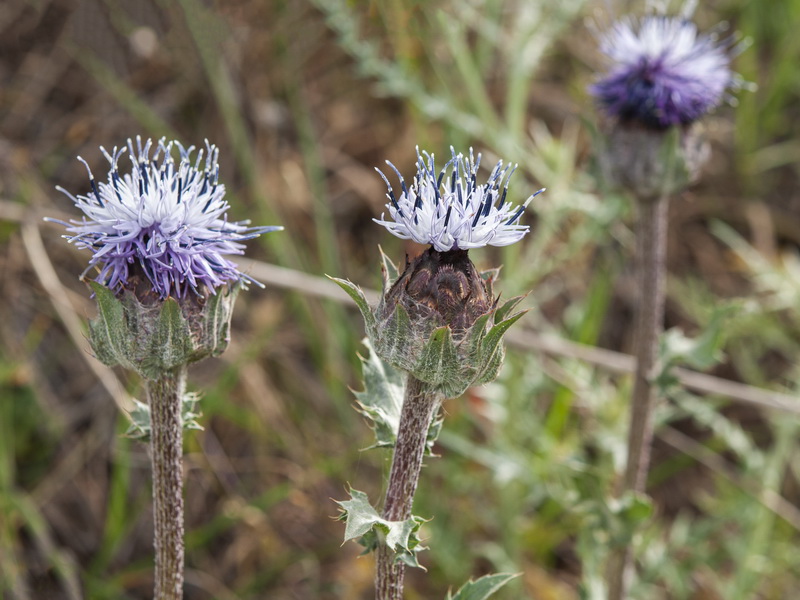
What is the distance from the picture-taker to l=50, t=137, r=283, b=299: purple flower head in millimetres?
2084

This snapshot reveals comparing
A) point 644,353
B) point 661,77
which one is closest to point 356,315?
point 644,353

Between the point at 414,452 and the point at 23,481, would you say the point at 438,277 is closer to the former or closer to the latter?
the point at 414,452

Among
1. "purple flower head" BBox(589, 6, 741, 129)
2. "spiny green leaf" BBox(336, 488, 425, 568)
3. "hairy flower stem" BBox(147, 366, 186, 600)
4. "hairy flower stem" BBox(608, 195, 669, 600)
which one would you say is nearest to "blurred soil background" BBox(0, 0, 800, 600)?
"hairy flower stem" BBox(608, 195, 669, 600)

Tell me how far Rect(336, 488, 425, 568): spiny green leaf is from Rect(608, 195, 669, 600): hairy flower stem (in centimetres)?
158

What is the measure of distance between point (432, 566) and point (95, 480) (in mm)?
1786

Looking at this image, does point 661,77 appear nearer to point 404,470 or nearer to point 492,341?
point 492,341

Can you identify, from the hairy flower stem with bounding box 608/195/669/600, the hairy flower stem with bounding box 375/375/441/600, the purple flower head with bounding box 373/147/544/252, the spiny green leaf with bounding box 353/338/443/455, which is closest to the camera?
the purple flower head with bounding box 373/147/544/252

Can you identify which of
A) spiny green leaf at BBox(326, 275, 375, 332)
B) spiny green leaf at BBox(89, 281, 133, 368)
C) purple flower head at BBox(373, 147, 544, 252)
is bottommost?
spiny green leaf at BBox(89, 281, 133, 368)

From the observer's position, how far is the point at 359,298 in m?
1.96

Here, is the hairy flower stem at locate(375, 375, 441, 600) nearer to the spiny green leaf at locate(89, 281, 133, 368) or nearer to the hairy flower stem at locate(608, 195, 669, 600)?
the spiny green leaf at locate(89, 281, 133, 368)

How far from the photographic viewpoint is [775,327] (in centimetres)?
478

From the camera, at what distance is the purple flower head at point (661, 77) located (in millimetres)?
3209

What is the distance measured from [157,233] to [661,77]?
6.60 ft

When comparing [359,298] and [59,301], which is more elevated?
[59,301]
